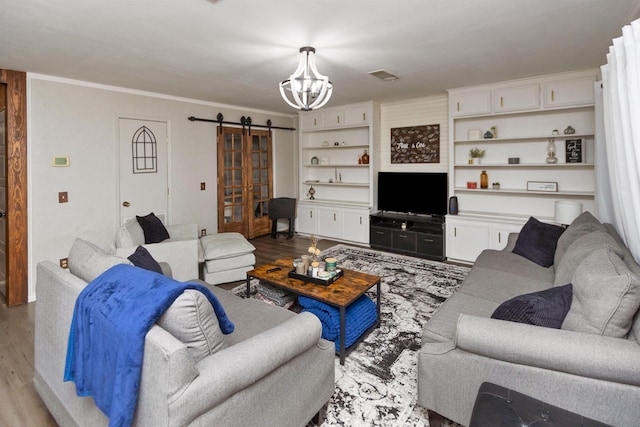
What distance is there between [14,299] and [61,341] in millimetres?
2647

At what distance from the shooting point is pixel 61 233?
4.03m

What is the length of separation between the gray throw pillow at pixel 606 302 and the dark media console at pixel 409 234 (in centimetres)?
343

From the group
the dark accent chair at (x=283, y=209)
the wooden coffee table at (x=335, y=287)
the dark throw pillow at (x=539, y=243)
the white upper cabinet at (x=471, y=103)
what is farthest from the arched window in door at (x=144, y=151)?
the dark throw pillow at (x=539, y=243)

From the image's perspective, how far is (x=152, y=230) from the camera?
412cm

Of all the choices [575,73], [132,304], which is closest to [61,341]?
[132,304]

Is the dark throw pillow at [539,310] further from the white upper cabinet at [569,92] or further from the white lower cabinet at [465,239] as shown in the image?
the white upper cabinet at [569,92]

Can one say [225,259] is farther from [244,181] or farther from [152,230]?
[244,181]

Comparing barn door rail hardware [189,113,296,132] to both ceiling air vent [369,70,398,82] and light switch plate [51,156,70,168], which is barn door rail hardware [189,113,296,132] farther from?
ceiling air vent [369,70,398,82]

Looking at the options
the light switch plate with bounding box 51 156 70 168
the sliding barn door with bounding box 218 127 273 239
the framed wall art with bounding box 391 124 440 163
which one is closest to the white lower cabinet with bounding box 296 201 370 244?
the sliding barn door with bounding box 218 127 273 239

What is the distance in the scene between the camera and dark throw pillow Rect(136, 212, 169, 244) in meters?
4.07

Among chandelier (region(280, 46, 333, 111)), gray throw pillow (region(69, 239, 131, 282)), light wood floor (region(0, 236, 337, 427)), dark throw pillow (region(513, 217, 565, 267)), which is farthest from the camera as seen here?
dark throw pillow (region(513, 217, 565, 267))

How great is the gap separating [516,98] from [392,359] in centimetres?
386

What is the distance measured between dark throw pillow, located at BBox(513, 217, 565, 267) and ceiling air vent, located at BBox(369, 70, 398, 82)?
2.28 metres

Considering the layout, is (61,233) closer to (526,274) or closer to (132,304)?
(132,304)
